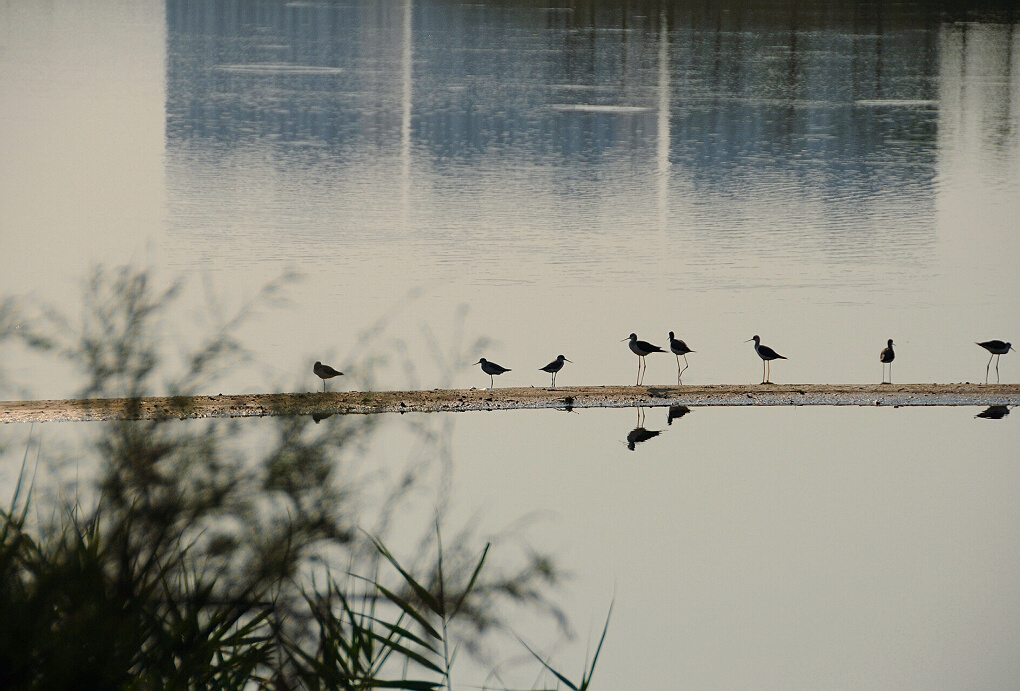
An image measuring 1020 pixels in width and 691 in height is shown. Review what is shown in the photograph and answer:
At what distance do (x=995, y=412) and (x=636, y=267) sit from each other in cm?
747

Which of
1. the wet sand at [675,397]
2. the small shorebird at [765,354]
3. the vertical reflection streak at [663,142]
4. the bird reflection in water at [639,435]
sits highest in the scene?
the vertical reflection streak at [663,142]

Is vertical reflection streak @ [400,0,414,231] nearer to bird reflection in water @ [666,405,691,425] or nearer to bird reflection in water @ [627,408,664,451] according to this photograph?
bird reflection in water @ [666,405,691,425]

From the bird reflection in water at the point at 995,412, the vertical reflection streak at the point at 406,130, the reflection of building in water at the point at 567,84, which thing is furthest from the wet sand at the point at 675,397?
the reflection of building in water at the point at 567,84

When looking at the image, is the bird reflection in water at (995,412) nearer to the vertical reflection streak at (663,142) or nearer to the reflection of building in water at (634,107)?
the reflection of building in water at (634,107)

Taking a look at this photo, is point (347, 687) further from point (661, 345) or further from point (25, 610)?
point (661, 345)

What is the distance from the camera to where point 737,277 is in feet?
61.1

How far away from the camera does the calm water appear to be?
30.6 feet

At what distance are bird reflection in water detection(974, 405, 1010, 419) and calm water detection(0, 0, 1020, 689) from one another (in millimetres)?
156

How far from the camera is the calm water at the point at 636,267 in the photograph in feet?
30.6

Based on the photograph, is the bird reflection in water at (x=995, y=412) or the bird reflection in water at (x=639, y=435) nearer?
the bird reflection in water at (x=639, y=435)

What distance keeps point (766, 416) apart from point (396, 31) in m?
63.4

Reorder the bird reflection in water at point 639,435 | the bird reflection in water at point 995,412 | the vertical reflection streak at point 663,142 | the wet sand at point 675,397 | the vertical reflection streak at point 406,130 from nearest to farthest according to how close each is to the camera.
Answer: the wet sand at point 675,397 → the bird reflection in water at point 639,435 → the bird reflection in water at point 995,412 → the vertical reflection streak at point 663,142 → the vertical reflection streak at point 406,130

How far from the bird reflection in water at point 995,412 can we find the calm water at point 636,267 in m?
0.16

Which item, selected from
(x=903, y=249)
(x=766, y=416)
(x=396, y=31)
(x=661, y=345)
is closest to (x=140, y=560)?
(x=766, y=416)
